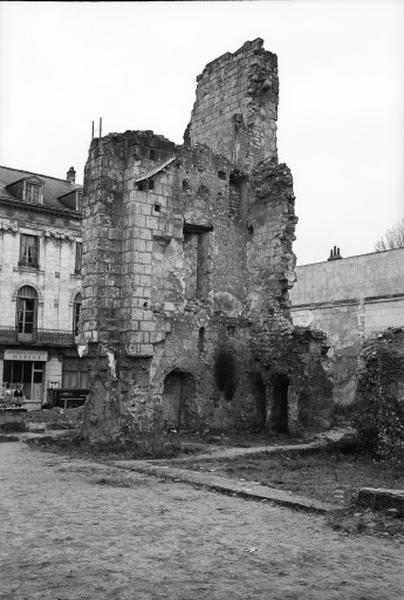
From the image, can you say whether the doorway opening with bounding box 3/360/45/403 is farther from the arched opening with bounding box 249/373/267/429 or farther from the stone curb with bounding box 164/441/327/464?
the stone curb with bounding box 164/441/327/464

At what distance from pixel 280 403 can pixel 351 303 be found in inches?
460

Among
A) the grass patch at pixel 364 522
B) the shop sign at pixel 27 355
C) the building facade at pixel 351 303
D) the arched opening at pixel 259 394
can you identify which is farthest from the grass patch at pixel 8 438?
the shop sign at pixel 27 355

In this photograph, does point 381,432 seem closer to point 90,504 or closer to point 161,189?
point 90,504

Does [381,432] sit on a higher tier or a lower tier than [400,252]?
lower

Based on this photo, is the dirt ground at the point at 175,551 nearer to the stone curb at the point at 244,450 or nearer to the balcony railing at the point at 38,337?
the stone curb at the point at 244,450

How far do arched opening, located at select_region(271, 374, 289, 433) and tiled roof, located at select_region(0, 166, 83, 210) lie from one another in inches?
808

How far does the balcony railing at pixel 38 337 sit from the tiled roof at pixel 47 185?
6347 millimetres

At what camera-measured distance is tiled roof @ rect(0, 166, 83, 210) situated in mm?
32769

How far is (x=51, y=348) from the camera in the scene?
32688mm

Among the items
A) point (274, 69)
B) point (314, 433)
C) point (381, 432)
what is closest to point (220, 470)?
point (381, 432)

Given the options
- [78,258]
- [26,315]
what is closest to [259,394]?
[26,315]

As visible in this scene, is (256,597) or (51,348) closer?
(256,597)

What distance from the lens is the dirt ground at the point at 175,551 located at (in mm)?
4504

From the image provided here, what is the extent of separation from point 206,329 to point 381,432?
17.5 ft
